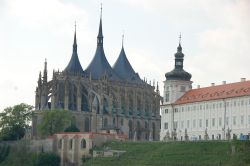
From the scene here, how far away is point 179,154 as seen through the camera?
9519 cm

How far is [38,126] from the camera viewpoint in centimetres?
12731

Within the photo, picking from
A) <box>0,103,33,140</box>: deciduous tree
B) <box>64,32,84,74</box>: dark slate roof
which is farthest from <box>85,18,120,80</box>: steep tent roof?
<box>0,103,33,140</box>: deciduous tree

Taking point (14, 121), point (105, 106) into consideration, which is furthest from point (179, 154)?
point (105, 106)

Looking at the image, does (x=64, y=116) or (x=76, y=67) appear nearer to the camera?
(x=64, y=116)

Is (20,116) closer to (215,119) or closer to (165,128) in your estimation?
(165,128)

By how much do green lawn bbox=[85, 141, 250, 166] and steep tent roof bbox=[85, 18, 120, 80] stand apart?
119 ft

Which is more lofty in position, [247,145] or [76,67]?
[76,67]

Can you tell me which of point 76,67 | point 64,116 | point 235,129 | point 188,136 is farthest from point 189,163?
point 76,67

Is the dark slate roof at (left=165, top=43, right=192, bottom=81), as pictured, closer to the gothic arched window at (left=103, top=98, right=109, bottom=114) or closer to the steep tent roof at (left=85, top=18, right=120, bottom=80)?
the gothic arched window at (left=103, top=98, right=109, bottom=114)

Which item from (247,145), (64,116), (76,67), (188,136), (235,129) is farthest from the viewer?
(76,67)

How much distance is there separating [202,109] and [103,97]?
98.5ft

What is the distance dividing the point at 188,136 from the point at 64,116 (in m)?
18.7

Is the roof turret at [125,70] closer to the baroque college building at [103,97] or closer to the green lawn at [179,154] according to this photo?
the baroque college building at [103,97]

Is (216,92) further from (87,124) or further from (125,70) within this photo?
(125,70)
